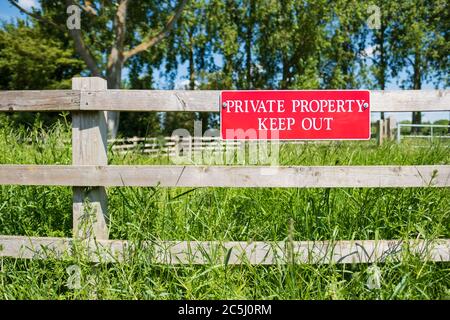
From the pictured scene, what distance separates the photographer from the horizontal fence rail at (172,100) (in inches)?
109

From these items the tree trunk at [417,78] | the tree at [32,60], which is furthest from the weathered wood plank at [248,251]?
the tree trunk at [417,78]

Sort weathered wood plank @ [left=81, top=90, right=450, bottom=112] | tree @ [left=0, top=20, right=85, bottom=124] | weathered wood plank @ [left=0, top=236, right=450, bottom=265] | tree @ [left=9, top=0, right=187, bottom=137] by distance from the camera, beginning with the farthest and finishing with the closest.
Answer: tree @ [left=0, top=20, right=85, bottom=124] → tree @ [left=9, top=0, right=187, bottom=137] → weathered wood plank @ [left=81, top=90, right=450, bottom=112] → weathered wood plank @ [left=0, top=236, right=450, bottom=265]

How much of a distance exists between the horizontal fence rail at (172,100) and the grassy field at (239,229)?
0.60 metres

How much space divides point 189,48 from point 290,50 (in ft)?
22.0

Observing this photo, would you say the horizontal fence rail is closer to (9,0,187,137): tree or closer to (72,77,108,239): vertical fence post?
(72,77,108,239): vertical fence post

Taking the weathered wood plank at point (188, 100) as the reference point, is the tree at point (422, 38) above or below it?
above

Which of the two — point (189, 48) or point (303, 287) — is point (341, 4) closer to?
point (189, 48)

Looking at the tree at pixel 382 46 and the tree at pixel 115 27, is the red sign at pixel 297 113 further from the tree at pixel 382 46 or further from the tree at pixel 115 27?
the tree at pixel 382 46

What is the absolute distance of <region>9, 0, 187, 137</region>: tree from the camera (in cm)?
1562

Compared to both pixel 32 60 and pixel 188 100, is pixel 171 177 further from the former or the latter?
pixel 32 60

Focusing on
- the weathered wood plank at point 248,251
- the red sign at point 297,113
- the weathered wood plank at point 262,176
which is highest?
the red sign at point 297,113

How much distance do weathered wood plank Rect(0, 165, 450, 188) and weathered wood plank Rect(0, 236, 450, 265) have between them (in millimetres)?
374

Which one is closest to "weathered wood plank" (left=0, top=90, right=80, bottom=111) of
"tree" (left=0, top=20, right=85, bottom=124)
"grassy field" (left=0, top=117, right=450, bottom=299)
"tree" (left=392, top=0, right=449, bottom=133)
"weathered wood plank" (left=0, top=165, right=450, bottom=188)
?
"weathered wood plank" (left=0, top=165, right=450, bottom=188)

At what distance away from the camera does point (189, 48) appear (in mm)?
27422
